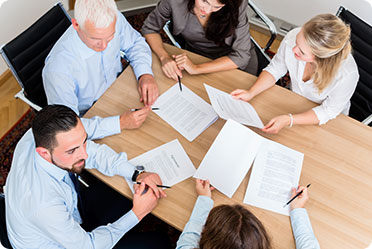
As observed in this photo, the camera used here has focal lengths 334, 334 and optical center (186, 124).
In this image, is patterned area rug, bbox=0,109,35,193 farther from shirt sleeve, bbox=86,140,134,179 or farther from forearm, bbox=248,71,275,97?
forearm, bbox=248,71,275,97

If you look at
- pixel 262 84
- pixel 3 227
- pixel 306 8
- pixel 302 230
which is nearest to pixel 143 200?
pixel 3 227

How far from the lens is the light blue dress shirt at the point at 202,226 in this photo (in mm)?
1337

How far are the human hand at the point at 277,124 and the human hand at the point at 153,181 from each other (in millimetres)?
580

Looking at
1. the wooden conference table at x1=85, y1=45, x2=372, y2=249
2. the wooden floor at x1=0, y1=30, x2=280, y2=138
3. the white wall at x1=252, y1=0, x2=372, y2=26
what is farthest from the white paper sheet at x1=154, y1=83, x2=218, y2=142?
the white wall at x1=252, y1=0, x2=372, y2=26

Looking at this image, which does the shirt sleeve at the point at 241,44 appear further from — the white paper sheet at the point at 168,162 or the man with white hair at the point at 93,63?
the white paper sheet at the point at 168,162

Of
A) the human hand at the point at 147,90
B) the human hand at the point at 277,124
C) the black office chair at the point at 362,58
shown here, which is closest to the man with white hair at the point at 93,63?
the human hand at the point at 147,90

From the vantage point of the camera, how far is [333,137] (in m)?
1.69

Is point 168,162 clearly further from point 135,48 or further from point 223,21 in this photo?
point 223,21

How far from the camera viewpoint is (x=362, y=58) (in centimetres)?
197

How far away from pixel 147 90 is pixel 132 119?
0.67 feet

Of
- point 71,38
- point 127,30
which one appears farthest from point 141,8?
point 71,38

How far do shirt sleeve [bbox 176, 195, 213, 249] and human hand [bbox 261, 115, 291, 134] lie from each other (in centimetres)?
48

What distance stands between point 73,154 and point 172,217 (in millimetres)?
491

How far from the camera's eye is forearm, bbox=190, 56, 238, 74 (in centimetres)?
184
